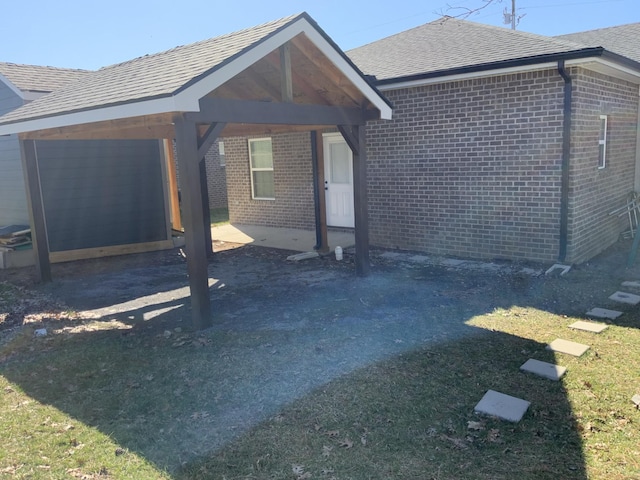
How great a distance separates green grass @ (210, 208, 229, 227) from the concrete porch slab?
206 cm

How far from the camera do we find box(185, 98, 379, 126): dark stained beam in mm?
Result: 5695

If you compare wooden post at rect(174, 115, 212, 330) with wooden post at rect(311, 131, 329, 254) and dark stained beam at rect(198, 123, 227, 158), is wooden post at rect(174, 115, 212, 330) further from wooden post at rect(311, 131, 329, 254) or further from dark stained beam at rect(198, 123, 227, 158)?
wooden post at rect(311, 131, 329, 254)

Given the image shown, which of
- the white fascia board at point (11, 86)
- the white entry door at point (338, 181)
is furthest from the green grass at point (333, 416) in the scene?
the white entry door at point (338, 181)

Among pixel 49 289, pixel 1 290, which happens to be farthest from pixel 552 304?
pixel 1 290

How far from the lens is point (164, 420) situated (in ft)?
13.1

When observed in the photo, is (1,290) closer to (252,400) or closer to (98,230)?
(98,230)

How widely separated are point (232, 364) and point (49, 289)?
191 inches

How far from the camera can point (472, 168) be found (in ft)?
29.5

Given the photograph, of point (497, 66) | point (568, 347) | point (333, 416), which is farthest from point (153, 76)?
point (568, 347)

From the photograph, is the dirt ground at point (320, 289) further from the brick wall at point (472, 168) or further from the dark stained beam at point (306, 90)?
the dark stained beam at point (306, 90)

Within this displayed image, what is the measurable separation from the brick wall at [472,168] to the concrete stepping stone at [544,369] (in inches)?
160

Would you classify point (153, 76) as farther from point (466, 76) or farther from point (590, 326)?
point (590, 326)

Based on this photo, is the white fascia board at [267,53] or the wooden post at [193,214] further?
the wooden post at [193,214]

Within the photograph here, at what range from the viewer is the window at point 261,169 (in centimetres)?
1396
